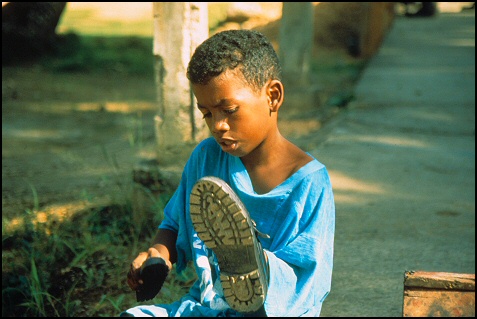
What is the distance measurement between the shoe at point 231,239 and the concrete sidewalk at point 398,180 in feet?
4.40

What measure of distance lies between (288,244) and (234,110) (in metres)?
0.38

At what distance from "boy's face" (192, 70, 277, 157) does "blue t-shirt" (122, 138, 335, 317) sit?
11 cm

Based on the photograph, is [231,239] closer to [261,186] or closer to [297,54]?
[261,186]

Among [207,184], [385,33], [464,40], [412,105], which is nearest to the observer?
[207,184]

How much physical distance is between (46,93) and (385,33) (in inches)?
242

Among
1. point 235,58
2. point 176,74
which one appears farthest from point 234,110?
point 176,74

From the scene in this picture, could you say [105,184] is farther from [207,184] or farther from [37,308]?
[207,184]

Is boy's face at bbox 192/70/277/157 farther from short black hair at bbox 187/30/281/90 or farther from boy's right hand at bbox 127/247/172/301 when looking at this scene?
boy's right hand at bbox 127/247/172/301

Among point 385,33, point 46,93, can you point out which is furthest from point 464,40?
point 46,93

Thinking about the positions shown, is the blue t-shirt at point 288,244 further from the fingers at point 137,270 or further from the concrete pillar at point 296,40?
the concrete pillar at point 296,40

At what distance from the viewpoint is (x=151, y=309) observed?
198 cm

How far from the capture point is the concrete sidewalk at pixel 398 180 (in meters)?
3.28

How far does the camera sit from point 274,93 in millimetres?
1951

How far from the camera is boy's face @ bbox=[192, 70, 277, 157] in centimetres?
185
